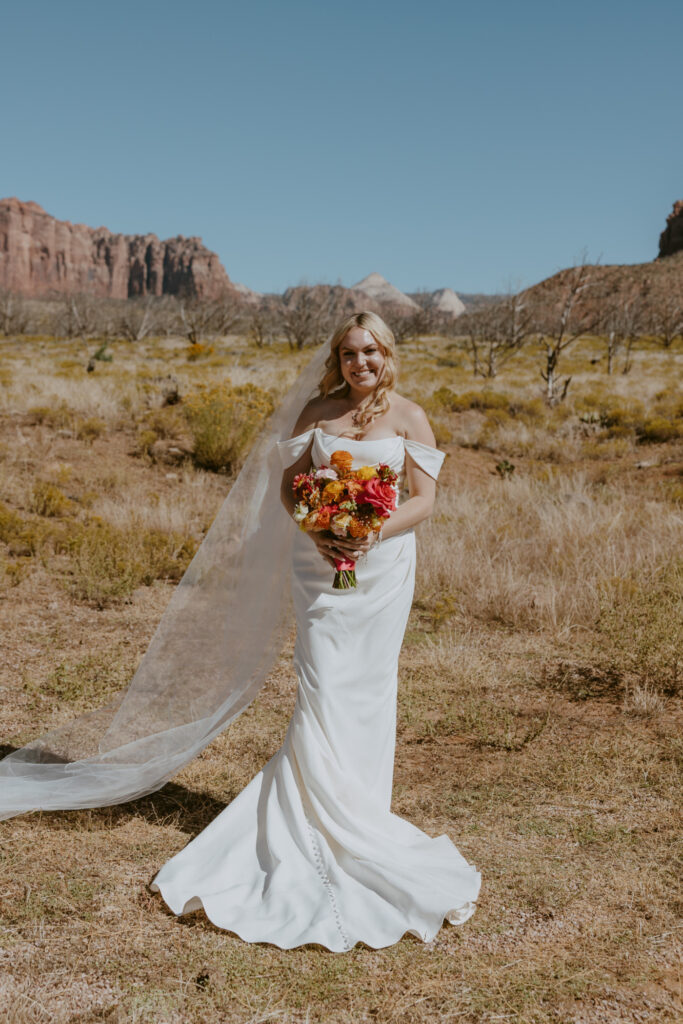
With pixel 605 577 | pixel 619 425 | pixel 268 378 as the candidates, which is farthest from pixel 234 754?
pixel 268 378

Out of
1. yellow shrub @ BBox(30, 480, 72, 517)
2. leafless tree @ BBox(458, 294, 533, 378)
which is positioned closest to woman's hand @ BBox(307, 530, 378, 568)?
yellow shrub @ BBox(30, 480, 72, 517)

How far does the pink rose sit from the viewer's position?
2.99 meters

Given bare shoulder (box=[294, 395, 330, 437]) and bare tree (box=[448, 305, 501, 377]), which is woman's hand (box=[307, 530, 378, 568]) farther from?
bare tree (box=[448, 305, 501, 377])

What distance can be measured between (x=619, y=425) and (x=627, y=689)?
445 inches

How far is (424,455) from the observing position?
3.32m

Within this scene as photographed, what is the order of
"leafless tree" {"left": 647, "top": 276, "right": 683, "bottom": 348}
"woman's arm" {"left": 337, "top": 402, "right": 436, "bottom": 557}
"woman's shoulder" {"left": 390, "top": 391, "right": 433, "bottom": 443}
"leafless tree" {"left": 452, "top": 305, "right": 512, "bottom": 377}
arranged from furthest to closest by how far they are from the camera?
"leafless tree" {"left": 647, "top": 276, "right": 683, "bottom": 348} → "leafless tree" {"left": 452, "top": 305, "right": 512, "bottom": 377} → "woman's shoulder" {"left": 390, "top": 391, "right": 433, "bottom": 443} → "woman's arm" {"left": 337, "top": 402, "right": 436, "bottom": 557}

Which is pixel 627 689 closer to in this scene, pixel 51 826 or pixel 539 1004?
pixel 539 1004

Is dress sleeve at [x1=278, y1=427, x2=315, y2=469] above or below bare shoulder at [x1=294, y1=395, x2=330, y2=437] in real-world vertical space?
below

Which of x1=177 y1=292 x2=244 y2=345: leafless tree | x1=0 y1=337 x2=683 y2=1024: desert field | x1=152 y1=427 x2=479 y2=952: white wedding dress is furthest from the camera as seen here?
x1=177 y1=292 x2=244 y2=345: leafless tree

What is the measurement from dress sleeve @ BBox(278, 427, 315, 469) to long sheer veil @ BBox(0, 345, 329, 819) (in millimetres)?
211

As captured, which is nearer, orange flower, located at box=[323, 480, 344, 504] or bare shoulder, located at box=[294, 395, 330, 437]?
orange flower, located at box=[323, 480, 344, 504]

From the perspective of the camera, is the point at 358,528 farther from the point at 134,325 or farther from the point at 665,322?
the point at 665,322

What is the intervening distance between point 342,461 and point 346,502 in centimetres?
20

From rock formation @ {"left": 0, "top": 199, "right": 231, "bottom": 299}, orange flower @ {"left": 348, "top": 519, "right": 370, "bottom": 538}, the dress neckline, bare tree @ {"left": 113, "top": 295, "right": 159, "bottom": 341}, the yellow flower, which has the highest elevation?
rock formation @ {"left": 0, "top": 199, "right": 231, "bottom": 299}
